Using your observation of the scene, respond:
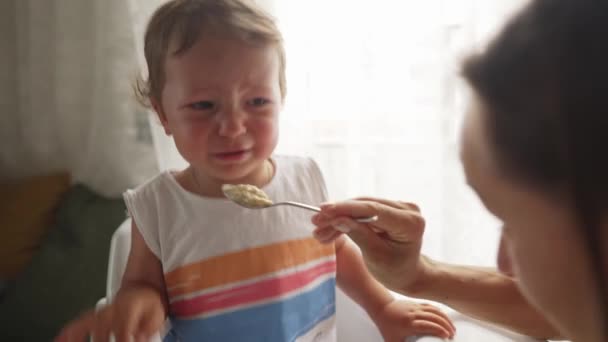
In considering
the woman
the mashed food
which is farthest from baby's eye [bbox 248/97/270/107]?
the woman

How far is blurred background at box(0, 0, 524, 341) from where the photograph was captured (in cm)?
89

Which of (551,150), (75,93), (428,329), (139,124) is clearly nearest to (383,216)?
(428,329)

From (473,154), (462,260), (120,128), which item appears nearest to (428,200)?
(462,260)

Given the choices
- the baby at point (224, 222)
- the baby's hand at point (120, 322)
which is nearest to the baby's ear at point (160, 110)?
the baby at point (224, 222)

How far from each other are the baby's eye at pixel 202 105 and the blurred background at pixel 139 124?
33 cm

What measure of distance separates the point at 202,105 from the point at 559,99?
46cm

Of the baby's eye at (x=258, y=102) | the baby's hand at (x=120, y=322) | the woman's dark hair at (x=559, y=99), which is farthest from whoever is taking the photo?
the baby's eye at (x=258, y=102)

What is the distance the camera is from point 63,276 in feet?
3.90

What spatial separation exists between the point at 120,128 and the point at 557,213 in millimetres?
1155

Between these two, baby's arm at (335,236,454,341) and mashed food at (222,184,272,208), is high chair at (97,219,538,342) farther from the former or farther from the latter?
mashed food at (222,184,272,208)

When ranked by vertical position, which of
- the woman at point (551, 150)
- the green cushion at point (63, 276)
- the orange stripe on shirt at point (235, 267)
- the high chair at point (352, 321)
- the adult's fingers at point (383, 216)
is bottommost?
the green cushion at point (63, 276)

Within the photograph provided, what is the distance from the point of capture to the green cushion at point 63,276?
1163 millimetres

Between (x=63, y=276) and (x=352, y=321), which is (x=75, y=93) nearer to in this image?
(x=63, y=276)

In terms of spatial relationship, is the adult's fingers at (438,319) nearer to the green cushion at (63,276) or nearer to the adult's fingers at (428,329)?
the adult's fingers at (428,329)
